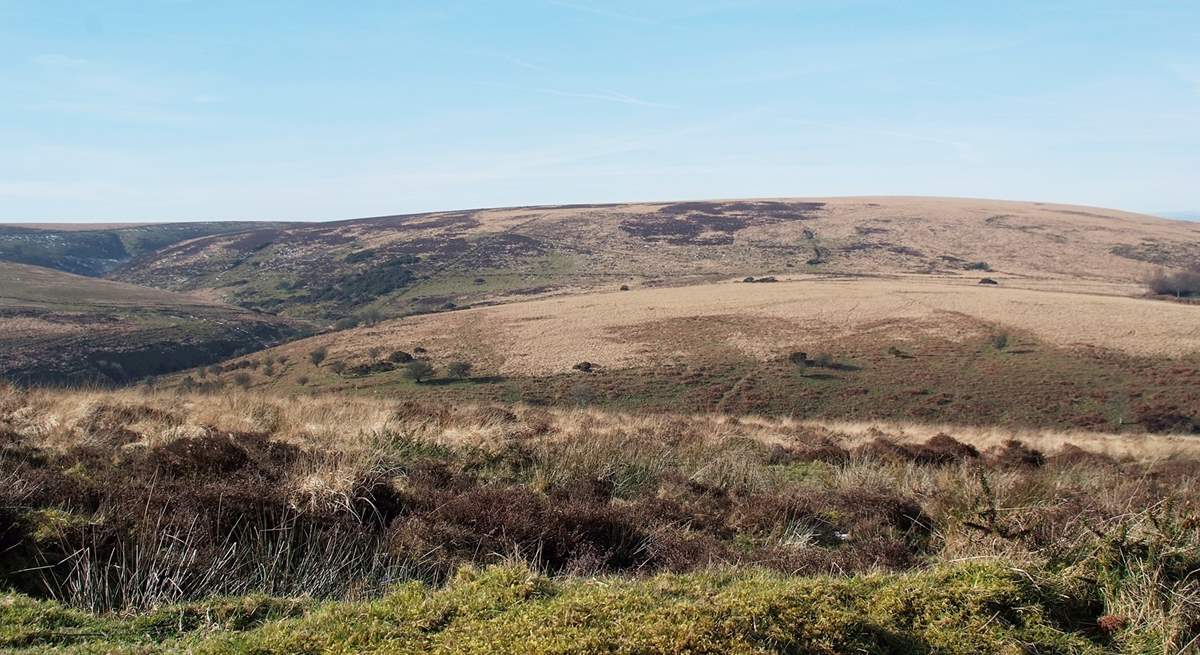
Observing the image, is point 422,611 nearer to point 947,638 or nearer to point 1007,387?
point 947,638

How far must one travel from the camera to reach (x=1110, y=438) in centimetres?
2506

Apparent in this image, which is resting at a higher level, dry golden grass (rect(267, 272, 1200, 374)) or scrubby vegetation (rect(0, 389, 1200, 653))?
scrubby vegetation (rect(0, 389, 1200, 653))

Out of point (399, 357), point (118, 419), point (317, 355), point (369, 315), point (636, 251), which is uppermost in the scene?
point (636, 251)

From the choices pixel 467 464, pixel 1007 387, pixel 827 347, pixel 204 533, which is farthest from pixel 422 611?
pixel 827 347

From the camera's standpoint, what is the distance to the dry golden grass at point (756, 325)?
147ft

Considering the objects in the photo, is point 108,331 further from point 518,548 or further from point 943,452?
point 518,548

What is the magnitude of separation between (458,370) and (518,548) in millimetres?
37577

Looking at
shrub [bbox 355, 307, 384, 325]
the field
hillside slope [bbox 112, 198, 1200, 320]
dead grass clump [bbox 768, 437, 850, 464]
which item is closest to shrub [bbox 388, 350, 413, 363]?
the field

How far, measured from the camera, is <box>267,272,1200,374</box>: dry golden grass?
147ft

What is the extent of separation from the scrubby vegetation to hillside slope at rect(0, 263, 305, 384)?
34.8 metres

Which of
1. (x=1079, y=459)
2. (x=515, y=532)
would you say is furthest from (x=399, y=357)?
(x=515, y=532)

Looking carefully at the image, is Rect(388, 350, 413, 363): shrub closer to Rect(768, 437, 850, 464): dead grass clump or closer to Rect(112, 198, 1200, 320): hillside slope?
Rect(112, 198, 1200, 320): hillside slope

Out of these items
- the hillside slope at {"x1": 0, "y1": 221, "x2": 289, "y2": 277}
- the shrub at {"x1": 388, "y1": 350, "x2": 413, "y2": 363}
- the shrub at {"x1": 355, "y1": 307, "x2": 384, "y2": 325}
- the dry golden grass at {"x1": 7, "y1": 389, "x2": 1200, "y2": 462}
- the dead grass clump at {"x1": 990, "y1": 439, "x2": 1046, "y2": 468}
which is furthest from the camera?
the hillside slope at {"x1": 0, "y1": 221, "x2": 289, "y2": 277}

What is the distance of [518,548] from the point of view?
6.15 meters
